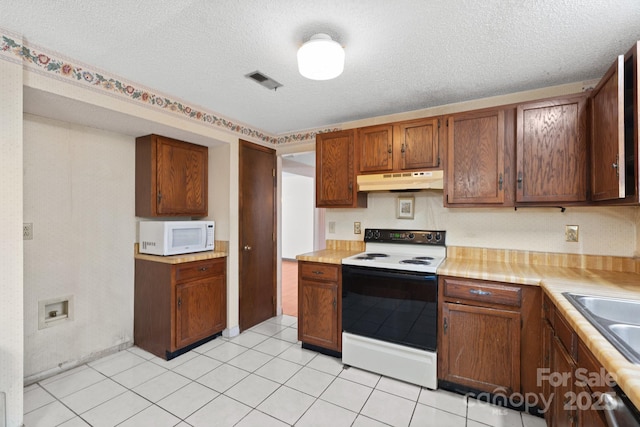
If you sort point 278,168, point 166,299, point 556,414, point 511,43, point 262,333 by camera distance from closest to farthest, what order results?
point 556,414
point 511,43
point 166,299
point 262,333
point 278,168

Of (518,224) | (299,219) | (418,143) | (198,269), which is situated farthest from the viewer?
(299,219)

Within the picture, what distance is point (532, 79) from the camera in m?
2.13

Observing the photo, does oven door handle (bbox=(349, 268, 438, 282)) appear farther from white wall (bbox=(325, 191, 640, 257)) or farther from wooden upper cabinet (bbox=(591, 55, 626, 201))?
wooden upper cabinet (bbox=(591, 55, 626, 201))

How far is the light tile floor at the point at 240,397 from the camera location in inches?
71.3

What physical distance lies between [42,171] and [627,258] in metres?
4.30

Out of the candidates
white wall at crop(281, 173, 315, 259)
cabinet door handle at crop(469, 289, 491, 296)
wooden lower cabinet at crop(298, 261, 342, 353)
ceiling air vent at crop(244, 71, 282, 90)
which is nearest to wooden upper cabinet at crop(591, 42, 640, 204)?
cabinet door handle at crop(469, 289, 491, 296)

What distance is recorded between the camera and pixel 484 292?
1961 mm

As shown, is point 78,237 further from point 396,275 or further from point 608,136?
point 608,136

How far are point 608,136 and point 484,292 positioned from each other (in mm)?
1115

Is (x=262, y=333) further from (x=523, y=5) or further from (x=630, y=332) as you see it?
(x=523, y=5)

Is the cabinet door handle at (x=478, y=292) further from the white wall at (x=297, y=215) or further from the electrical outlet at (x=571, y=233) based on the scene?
the white wall at (x=297, y=215)

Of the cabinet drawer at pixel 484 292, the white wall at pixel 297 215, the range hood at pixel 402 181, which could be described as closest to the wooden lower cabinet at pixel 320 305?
the range hood at pixel 402 181

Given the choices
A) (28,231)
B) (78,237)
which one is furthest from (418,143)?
(28,231)

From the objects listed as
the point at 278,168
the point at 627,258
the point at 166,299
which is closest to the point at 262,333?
the point at 166,299
